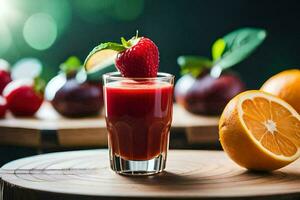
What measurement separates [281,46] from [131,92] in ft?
6.32

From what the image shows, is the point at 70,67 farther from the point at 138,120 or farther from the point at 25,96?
the point at 138,120

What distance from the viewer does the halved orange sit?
→ 1280mm

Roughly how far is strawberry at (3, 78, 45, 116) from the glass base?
1.05m

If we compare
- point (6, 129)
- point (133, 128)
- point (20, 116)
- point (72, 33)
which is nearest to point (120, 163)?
point (133, 128)

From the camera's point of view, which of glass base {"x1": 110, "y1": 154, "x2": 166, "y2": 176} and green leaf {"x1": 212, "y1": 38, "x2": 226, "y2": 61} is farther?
green leaf {"x1": 212, "y1": 38, "x2": 226, "y2": 61}

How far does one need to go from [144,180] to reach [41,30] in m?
1.97

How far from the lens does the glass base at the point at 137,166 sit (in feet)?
4.28

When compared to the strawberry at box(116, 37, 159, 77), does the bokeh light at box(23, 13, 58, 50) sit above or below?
below

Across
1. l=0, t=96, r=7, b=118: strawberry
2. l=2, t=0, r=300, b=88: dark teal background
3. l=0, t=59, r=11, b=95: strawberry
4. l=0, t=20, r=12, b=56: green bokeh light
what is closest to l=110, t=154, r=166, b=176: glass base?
l=0, t=96, r=7, b=118: strawberry

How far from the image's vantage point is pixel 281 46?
3084mm

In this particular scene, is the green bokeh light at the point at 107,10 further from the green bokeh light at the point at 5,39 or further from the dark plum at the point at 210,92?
the dark plum at the point at 210,92

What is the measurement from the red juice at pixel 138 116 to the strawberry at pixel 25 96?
103 cm

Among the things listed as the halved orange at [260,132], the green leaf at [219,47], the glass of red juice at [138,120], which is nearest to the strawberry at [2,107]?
the green leaf at [219,47]

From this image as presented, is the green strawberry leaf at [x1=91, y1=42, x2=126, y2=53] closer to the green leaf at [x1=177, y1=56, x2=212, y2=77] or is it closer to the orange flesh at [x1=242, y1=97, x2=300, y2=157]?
the orange flesh at [x1=242, y1=97, x2=300, y2=157]
